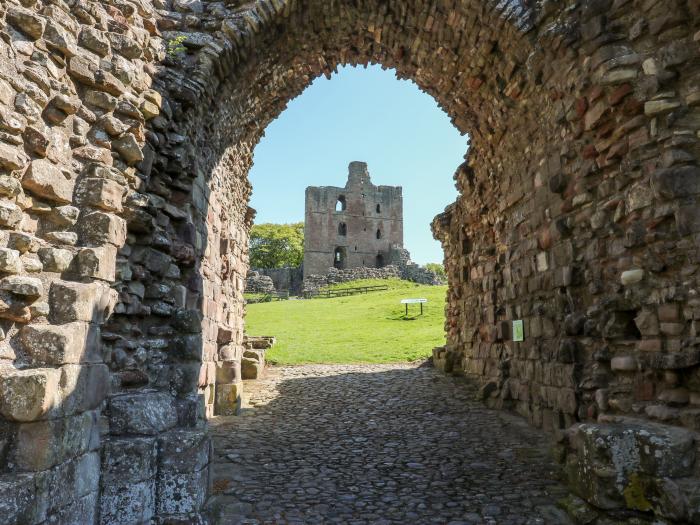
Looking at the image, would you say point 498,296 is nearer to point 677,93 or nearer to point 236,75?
point 677,93

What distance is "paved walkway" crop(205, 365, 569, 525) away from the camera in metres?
3.65

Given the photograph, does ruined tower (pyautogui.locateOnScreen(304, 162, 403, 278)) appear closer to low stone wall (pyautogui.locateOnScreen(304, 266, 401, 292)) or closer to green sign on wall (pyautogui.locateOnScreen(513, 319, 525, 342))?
low stone wall (pyautogui.locateOnScreen(304, 266, 401, 292))

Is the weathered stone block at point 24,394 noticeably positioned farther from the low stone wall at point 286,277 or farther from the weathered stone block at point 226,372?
the low stone wall at point 286,277

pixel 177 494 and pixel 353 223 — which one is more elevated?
pixel 353 223

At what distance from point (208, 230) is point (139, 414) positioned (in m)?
2.98

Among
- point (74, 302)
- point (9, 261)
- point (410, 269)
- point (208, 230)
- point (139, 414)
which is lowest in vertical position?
point (139, 414)

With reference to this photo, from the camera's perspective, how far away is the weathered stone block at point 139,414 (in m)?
3.47

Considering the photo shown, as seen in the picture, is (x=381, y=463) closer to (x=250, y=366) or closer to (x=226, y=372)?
(x=226, y=372)

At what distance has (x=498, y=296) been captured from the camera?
24.4 feet

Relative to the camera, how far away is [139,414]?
11.6ft

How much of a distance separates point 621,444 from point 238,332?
6.83 m

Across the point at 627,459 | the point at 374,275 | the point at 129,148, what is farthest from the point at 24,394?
the point at 374,275

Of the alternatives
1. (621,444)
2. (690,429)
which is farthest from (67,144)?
(690,429)

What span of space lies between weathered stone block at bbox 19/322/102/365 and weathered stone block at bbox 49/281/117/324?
0.07 meters
